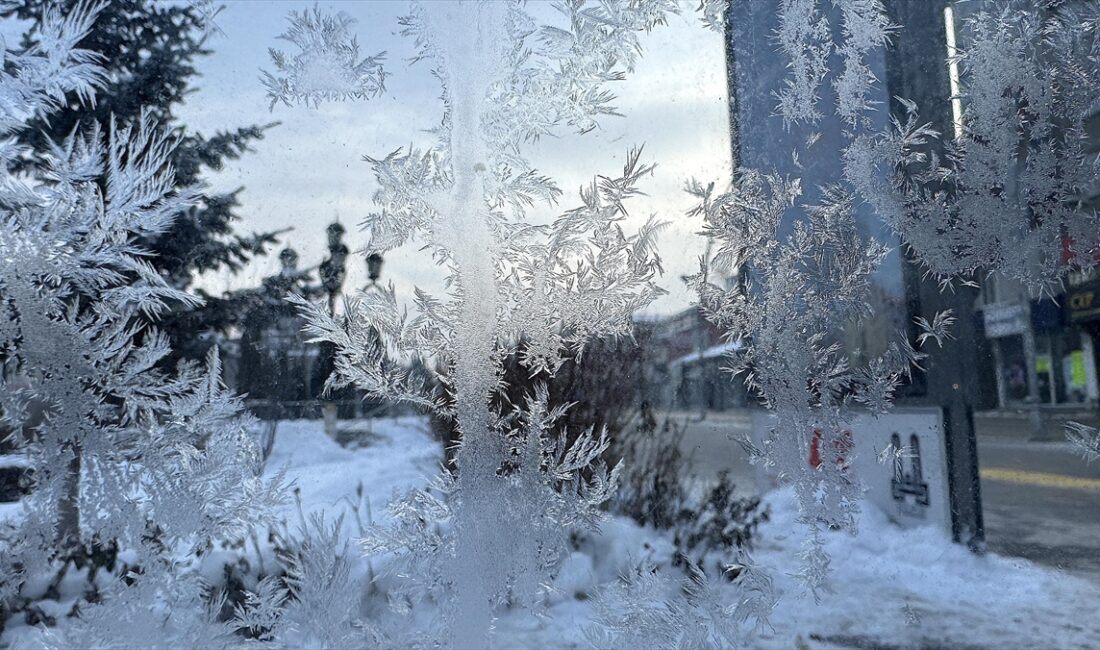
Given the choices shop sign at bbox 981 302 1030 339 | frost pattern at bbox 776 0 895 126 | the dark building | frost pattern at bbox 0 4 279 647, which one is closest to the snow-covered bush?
the dark building

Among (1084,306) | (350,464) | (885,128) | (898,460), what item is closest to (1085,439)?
(1084,306)

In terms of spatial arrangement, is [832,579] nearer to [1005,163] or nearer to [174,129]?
[1005,163]

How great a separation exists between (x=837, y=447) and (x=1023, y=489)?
1.39 feet

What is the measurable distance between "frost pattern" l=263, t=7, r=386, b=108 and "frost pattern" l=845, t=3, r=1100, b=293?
1.08m

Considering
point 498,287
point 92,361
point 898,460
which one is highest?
point 498,287

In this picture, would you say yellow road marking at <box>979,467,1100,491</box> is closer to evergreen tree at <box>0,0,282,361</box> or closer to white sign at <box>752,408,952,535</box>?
white sign at <box>752,408,952,535</box>

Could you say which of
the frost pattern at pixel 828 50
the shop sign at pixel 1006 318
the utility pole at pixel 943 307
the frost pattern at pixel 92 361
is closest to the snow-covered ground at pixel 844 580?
the utility pole at pixel 943 307

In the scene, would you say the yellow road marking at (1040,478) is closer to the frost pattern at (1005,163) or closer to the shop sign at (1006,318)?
the shop sign at (1006,318)

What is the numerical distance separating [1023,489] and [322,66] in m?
1.80

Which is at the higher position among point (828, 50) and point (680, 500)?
point (828, 50)

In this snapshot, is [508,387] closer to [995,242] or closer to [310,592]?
[310,592]

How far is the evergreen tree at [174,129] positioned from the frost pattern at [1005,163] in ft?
4.52

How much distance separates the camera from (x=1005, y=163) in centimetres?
180

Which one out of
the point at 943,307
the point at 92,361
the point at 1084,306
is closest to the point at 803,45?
the point at 943,307
